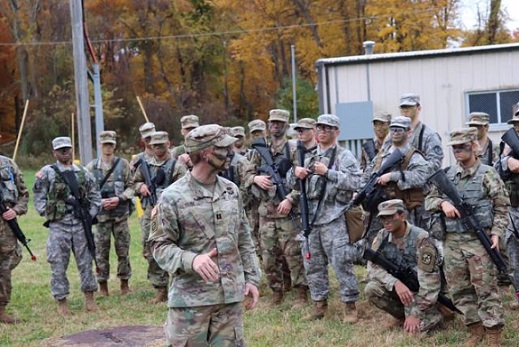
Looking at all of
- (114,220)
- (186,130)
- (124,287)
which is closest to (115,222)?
(114,220)

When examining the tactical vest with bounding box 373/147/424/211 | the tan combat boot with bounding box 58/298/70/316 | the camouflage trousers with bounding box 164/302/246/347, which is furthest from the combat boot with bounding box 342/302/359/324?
the tan combat boot with bounding box 58/298/70/316

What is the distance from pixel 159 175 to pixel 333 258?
2.73 m

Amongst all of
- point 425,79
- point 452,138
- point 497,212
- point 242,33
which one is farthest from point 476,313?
point 242,33

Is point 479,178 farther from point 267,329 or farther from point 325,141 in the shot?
point 267,329

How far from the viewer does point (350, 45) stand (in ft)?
112

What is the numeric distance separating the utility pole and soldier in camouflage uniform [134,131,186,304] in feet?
13.0

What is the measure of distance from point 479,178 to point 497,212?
0.33 metres

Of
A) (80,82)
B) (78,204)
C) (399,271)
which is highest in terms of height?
(80,82)

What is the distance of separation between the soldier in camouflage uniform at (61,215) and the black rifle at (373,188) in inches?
133

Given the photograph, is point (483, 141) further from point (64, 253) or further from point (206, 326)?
point (64, 253)

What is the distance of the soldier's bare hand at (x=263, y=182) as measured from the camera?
8734mm

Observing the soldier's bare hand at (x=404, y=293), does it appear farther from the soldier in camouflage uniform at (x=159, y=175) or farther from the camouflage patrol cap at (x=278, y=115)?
the soldier in camouflage uniform at (x=159, y=175)

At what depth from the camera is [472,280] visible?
21.5 feet

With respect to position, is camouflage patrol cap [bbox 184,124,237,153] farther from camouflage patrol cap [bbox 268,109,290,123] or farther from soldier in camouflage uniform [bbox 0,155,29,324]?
soldier in camouflage uniform [bbox 0,155,29,324]
